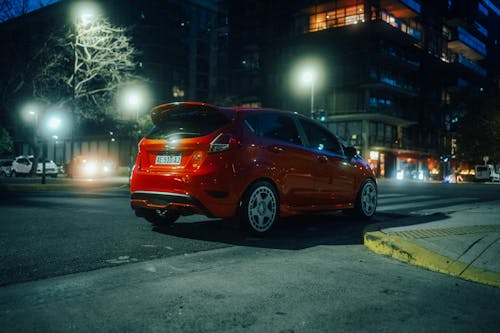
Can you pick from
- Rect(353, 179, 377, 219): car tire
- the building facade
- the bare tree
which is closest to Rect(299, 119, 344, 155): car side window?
Rect(353, 179, 377, 219): car tire

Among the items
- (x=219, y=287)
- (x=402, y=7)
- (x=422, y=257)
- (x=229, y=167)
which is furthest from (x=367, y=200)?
(x=402, y=7)

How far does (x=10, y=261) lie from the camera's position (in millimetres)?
4203

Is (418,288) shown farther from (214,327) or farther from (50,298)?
(50,298)

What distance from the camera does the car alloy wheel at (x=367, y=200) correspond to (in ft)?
25.3

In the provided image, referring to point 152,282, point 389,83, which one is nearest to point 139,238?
point 152,282

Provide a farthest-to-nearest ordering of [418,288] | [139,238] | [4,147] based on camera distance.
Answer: [4,147]
[139,238]
[418,288]

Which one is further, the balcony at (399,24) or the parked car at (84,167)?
the balcony at (399,24)

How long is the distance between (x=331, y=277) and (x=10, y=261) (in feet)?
9.66

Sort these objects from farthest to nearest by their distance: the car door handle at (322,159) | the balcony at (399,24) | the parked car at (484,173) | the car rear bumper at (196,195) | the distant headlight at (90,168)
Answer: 1. the balcony at (399,24)
2. the parked car at (484,173)
3. the distant headlight at (90,168)
4. the car door handle at (322,159)
5. the car rear bumper at (196,195)

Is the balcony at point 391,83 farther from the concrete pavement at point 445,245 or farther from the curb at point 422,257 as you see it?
the curb at point 422,257

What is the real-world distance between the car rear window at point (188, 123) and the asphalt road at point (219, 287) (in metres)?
1.32

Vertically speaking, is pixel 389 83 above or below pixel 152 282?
above

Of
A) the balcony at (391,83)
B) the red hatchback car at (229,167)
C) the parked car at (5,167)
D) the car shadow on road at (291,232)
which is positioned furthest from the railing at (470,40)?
the red hatchback car at (229,167)

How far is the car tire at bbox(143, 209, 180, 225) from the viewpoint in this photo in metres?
6.41
